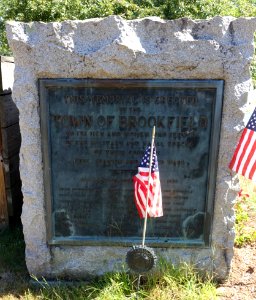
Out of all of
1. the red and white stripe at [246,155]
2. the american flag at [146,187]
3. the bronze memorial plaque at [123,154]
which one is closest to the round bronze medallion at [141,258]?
the american flag at [146,187]

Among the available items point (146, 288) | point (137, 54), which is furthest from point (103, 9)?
point (146, 288)

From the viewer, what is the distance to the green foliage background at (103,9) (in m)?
7.21

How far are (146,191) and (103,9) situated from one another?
224 inches

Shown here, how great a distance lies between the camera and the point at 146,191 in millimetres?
2758

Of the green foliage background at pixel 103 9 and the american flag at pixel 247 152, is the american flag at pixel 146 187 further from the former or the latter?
the green foliage background at pixel 103 9

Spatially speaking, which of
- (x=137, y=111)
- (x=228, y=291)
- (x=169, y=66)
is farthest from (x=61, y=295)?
(x=169, y=66)

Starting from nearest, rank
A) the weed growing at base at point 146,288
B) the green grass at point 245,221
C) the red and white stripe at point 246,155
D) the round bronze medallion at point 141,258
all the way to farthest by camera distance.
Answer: the round bronze medallion at point 141,258, the red and white stripe at point 246,155, the weed growing at base at point 146,288, the green grass at point 245,221

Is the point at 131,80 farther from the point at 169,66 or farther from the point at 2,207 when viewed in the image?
the point at 2,207

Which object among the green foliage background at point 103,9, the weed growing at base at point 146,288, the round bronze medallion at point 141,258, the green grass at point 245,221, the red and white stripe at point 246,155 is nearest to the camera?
the round bronze medallion at point 141,258

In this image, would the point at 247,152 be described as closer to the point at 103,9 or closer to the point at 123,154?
the point at 123,154

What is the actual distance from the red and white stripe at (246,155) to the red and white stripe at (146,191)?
26.1 inches

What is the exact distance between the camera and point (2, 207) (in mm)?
4078

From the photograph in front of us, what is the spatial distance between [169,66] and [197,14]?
6.41 meters

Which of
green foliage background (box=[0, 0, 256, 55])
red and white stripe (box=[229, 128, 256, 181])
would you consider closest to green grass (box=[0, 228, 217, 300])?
red and white stripe (box=[229, 128, 256, 181])
